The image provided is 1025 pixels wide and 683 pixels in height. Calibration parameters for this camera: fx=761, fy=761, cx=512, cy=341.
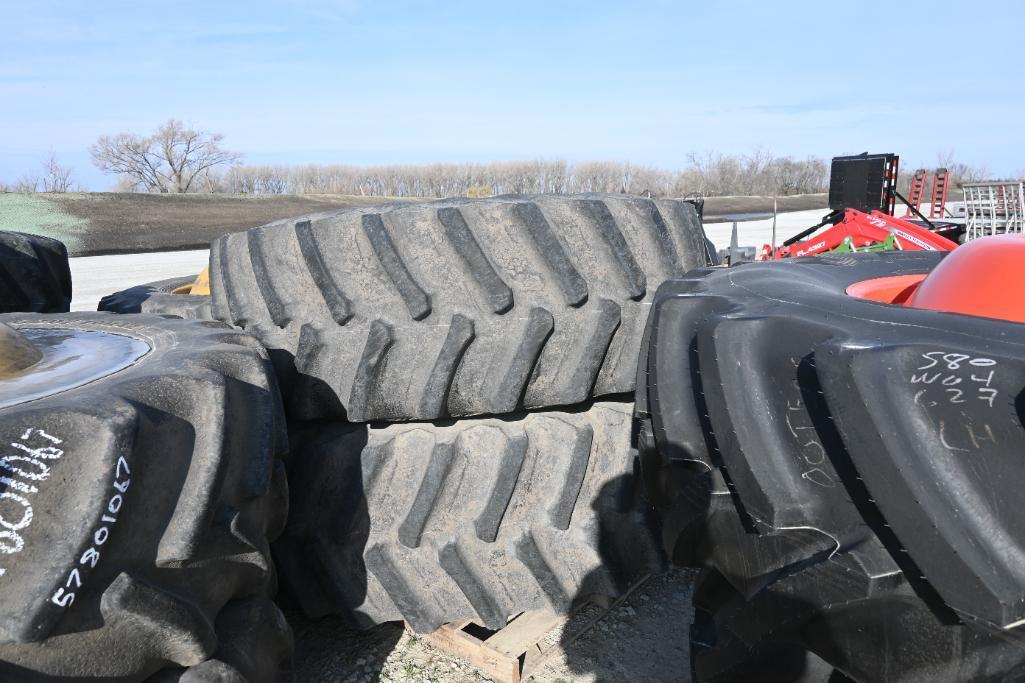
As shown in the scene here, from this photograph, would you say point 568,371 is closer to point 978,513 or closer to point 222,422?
point 222,422

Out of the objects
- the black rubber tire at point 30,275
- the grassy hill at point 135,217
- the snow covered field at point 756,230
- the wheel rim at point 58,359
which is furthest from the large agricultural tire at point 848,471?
the snow covered field at point 756,230

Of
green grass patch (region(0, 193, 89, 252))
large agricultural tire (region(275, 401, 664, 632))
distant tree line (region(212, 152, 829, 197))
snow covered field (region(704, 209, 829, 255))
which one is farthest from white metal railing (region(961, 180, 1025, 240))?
distant tree line (region(212, 152, 829, 197))

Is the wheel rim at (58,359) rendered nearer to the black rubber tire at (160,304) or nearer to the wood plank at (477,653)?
the black rubber tire at (160,304)

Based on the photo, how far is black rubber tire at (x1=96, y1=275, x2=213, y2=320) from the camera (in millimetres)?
2734

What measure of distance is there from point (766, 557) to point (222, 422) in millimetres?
1088

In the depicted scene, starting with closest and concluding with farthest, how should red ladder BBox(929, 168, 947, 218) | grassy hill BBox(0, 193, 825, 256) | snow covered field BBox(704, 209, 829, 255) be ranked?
grassy hill BBox(0, 193, 825, 256) < red ladder BBox(929, 168, 947, 218) < snow covered field BBox(704, 209, 829, 255)

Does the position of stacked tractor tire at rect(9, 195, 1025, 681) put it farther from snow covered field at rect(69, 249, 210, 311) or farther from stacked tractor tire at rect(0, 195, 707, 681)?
snow covered field at rect(69, 249, 210, 311)

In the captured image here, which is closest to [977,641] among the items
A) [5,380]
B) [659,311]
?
[659,311]

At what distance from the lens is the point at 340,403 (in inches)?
84.9

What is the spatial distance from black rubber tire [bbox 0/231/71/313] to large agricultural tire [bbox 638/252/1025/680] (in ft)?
8.82

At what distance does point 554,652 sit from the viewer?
2197 millimetres

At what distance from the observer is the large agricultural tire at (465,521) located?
6.95ft

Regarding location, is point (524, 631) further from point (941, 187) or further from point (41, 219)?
point (941, 187)

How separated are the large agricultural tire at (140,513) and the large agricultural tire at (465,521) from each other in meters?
0.32
